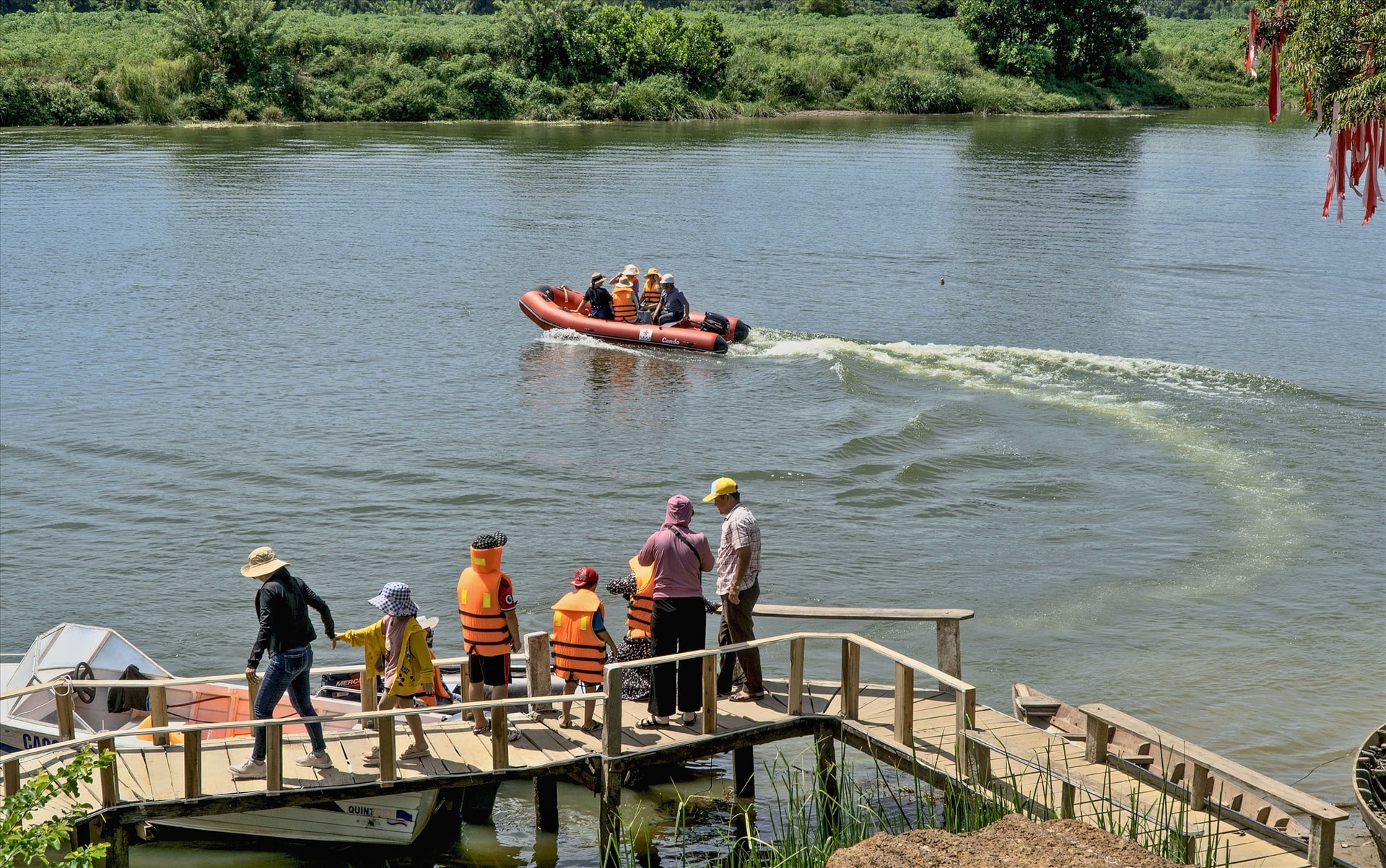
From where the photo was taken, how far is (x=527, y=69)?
67.4 m

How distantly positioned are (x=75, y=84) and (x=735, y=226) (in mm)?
35458

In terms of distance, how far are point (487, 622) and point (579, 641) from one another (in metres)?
0.66

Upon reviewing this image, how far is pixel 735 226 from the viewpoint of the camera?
38156mm

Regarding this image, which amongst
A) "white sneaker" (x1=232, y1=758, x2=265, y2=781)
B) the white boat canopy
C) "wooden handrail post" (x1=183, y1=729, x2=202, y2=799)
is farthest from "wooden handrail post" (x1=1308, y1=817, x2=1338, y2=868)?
the white boat canopy

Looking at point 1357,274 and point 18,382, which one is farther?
point 1357,274

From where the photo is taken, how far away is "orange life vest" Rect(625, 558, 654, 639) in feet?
31.6

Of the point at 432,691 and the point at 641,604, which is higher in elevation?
the point at 641,604

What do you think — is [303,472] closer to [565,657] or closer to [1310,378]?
[565,657]

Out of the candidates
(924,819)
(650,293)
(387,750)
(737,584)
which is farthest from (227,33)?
(924,819)

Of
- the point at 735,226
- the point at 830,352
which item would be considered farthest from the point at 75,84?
the point at 830,352

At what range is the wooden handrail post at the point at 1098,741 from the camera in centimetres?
873

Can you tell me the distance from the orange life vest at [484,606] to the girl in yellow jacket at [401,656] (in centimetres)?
32

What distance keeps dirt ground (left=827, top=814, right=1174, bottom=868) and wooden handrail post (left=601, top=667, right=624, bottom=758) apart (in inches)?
91.7

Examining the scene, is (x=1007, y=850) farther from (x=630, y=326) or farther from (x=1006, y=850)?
(x=630, y=326)
